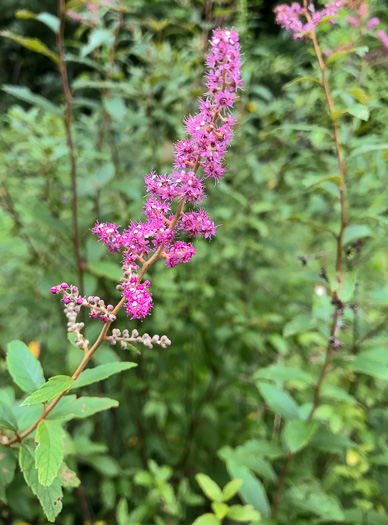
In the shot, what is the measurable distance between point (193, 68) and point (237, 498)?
1.93 meters

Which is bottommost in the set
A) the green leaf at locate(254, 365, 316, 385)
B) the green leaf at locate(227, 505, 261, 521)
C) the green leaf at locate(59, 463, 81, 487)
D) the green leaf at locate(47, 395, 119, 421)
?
the green leaf at locate(227, 505, 261, 521)

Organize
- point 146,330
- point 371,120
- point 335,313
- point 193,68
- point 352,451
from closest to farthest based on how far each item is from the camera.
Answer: point 335,313 < point 352,451 < point 371,120 < point 146,330 < point 193,68

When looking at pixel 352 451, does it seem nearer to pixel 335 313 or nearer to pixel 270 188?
pixel 335 313

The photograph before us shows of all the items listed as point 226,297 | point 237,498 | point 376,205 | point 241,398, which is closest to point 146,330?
point 226,297

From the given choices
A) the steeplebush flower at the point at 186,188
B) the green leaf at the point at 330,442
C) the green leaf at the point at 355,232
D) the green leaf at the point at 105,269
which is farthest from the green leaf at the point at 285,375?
the steeplebush flower at the point at 186,188

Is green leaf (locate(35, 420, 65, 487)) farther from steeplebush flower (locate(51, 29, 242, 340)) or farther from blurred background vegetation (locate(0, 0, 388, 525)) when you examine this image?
blurred background vegetation (locate(0, 0, 388, 525))

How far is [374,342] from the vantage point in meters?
1.50

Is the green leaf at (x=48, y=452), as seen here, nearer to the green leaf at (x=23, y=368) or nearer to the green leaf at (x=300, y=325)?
the green leaf at (x=23, y=368)

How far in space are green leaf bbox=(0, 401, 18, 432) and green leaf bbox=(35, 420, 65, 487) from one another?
0.07 metres

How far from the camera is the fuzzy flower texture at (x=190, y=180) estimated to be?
57 centimetres

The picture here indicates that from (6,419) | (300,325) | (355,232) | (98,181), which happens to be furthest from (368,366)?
(98,181)

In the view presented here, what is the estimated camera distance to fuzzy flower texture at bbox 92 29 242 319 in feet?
1.87

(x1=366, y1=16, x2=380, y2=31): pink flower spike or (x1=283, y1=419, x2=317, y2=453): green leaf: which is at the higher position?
(x1=366, y1=16, x2=380, y2=31): pink flower spike

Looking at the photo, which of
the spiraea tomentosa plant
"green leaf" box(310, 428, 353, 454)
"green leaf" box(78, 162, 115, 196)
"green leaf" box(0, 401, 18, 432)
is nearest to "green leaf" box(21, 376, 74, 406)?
the spiraea tomentosa plant
